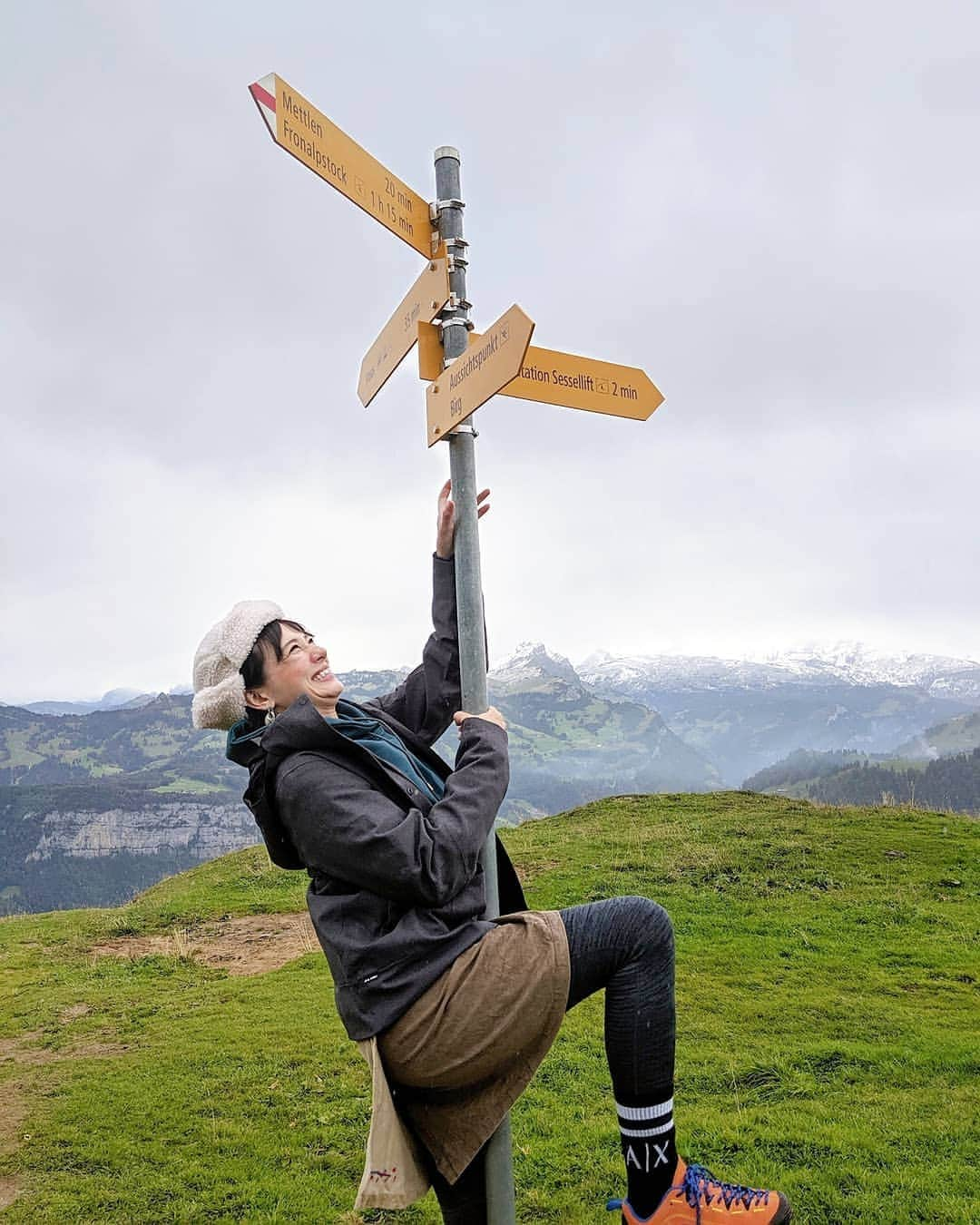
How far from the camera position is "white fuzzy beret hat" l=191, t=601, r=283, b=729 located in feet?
10.2

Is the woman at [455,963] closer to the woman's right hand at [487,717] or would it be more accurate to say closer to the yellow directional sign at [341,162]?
the woman's right hand at [487,717]

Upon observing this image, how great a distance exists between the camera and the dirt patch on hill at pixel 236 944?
38.5 ft

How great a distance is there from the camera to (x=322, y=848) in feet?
8.36

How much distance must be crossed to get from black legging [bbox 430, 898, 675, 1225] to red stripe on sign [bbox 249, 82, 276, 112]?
2.66 m

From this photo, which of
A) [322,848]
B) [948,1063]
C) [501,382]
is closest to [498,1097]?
[322,848]

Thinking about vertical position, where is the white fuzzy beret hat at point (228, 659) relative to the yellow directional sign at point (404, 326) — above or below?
below

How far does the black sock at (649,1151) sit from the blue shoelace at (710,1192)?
0.17ft

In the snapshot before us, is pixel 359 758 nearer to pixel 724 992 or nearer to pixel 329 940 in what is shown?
pixel 329 940

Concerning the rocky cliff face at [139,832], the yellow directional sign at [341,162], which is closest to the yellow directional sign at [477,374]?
the yellow directional sign at [341,162]

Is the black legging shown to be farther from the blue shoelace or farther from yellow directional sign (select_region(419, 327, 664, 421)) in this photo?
yellow directional sign (select_region(419, 327, 664, 421))

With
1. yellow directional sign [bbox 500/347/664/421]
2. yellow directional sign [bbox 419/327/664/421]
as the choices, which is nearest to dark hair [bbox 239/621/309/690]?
yellow directional sign [bbox 419/327/664/421]

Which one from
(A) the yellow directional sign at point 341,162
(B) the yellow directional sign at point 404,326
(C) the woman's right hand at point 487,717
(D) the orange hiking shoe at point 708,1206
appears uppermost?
(A) the yellow directional sign at point 341,162

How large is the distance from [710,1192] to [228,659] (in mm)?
2231

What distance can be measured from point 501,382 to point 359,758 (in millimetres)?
1212
